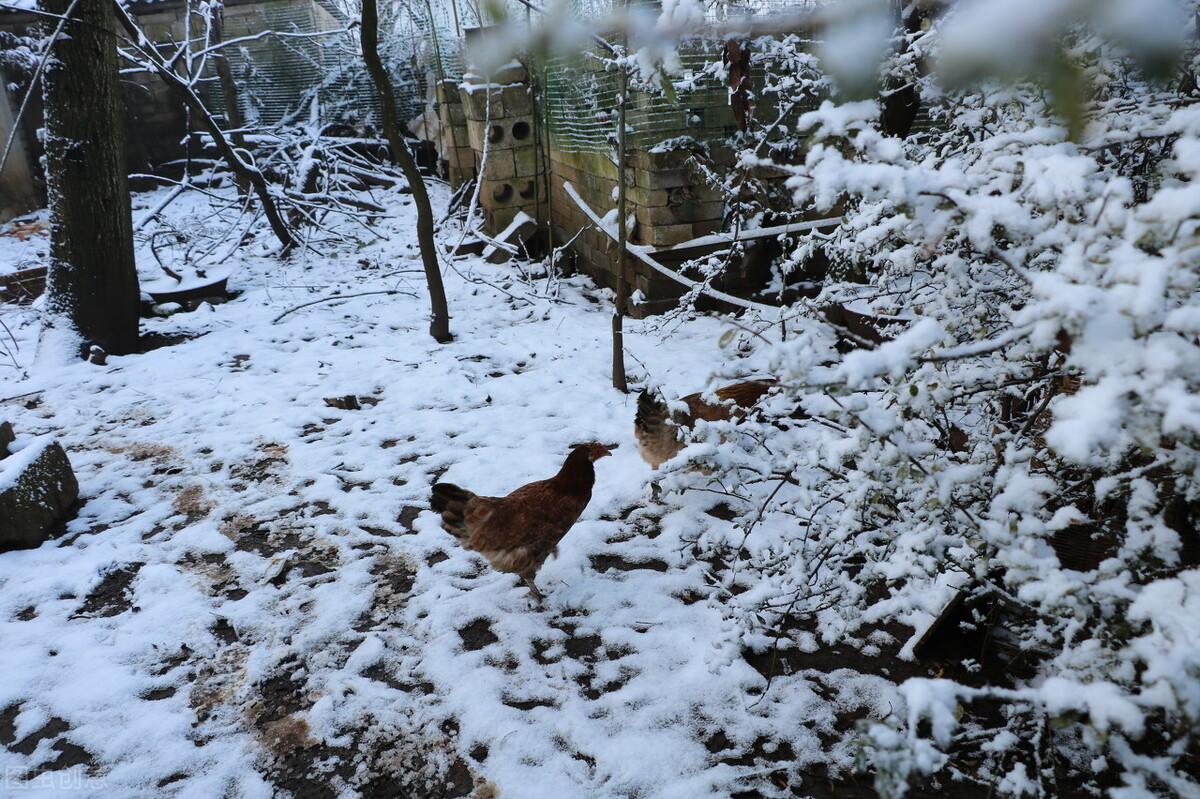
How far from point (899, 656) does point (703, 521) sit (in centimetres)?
110

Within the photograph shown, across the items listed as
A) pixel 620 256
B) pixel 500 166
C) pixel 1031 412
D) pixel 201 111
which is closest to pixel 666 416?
pixel 620 256

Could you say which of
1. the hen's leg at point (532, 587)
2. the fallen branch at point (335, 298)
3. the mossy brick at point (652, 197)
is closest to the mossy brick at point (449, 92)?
the fallen branch at point (335, 298)

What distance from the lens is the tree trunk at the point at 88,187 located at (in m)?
5.04

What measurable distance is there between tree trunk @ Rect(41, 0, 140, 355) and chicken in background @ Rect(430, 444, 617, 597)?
14.6 feet

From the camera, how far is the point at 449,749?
2.19 metres

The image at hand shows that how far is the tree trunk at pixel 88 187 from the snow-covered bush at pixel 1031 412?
5507 mm

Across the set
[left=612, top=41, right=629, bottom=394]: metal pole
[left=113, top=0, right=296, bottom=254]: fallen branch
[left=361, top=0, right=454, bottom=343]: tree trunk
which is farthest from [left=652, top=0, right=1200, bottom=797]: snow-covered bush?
[left=113, top=0, right=296, bottom=254]: fallen branch

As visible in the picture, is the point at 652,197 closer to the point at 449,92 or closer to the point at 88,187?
the point at 88,187

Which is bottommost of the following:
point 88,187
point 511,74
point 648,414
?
point 648,414

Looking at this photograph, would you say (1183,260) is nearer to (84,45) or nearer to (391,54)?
(84,45)

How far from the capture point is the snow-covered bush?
40.3 inches

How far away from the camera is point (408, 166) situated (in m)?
5.20

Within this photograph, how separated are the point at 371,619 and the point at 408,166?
3.66m

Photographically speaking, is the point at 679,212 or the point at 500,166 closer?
the point at 679,212
